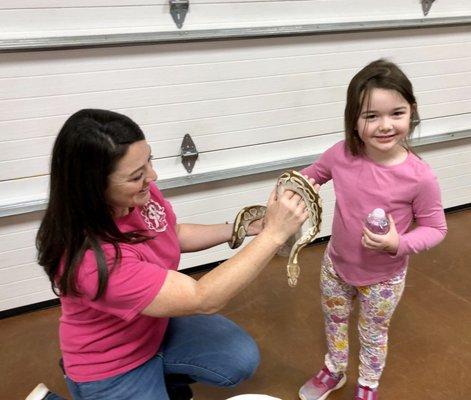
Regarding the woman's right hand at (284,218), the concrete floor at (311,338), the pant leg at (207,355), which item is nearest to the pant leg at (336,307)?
the concrete floor at (311,338)

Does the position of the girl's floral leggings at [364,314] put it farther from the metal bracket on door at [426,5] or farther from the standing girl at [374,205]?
the metal bracket on door at [426,5]

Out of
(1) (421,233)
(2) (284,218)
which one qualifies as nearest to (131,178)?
(2) (284,218)

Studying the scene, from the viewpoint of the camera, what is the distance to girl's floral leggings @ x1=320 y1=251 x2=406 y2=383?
1.72 metres

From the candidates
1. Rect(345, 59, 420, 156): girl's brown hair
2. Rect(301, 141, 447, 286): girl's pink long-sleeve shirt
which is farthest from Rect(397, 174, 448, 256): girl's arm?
Rect(345, 59, 420, 156): girl's brown hair

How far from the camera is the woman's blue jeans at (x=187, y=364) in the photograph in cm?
153

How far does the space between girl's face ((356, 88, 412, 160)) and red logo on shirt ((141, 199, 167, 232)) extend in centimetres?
85

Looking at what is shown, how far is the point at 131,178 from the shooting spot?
1.31 metres

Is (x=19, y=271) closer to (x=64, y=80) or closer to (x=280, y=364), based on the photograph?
(x=64, y=80)

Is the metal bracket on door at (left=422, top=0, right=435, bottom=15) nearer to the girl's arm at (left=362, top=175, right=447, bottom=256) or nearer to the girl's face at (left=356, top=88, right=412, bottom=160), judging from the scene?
the girl's face at (left=356, top=88, right=412, bottom=160)

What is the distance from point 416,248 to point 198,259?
2.01 m

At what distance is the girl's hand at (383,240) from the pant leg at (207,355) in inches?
27.2

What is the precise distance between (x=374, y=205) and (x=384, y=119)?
0.34 meters

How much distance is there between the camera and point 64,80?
250 cm

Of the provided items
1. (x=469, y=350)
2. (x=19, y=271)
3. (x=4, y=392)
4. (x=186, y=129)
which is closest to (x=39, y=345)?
(x=4, y=392)
